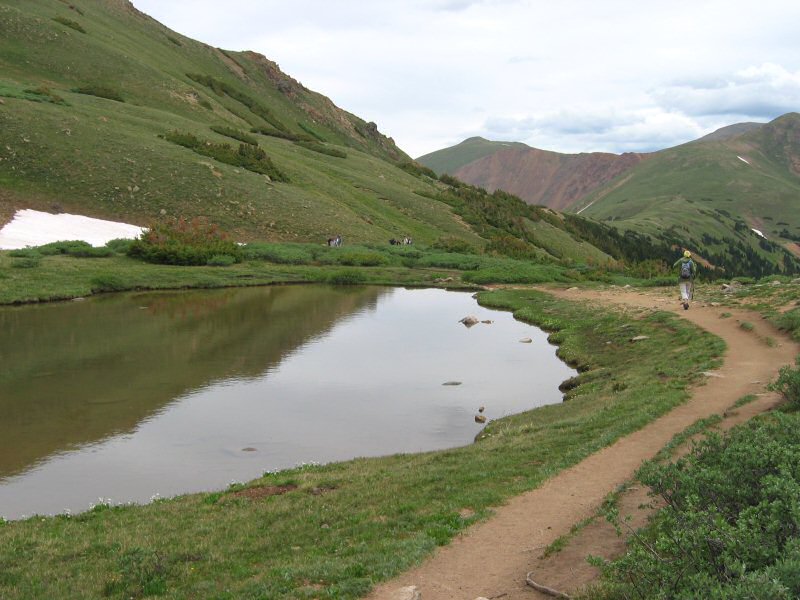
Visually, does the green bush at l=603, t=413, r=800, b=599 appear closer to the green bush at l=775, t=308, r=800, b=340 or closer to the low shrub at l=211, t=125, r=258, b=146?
the green bush at l=775, t=308, r=800, b=340

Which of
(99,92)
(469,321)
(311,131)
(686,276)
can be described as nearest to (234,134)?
(99,92)

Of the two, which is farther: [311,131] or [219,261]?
[311,131]

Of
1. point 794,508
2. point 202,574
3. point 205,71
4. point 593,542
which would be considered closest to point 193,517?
point 202,574

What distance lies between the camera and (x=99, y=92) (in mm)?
86750

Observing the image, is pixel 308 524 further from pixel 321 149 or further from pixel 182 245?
pixel 321 149

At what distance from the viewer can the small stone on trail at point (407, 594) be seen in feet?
30.3

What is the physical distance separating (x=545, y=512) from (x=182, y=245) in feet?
153

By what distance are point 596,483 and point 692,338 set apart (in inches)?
638

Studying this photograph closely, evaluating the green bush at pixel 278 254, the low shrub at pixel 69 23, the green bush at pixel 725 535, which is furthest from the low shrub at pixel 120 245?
the low shrub at pixel 69 23

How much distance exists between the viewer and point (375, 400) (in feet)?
79.0

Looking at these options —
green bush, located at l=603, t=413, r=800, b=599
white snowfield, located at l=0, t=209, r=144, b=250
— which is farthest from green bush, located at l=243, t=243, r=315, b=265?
green bush, located at l=603, t=413, r=800, b=599

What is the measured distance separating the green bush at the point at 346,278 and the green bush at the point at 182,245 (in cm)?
791

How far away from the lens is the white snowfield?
53.0 meters

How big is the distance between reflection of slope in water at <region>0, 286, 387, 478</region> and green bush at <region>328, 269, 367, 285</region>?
774 centimetres
